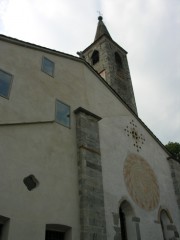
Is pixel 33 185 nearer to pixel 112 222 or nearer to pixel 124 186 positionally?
pixel 112 222

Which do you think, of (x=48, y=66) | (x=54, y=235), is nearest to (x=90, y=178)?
(x=54, y=235)

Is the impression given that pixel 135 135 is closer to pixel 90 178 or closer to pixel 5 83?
pixel 90 178

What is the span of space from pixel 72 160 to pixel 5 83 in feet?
11.2

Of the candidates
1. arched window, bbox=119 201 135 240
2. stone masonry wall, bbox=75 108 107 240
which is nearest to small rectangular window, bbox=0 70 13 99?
stone masonry wall, bbox=75 108 107 240

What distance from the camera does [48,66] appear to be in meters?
11.1

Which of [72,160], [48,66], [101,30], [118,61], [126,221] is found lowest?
[126,221]

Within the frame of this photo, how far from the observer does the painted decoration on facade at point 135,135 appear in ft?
43.5

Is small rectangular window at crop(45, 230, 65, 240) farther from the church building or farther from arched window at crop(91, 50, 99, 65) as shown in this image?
arched window at crop(91, 50, 99, 65)

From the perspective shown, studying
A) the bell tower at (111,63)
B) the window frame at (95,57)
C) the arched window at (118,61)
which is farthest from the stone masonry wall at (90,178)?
the arched window at (118,61)

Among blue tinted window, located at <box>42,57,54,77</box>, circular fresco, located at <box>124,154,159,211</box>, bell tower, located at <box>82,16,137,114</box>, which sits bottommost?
circular fresco, located at <box>124,154,159,211</box>

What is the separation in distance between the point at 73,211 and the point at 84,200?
478mm

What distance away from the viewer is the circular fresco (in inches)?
449

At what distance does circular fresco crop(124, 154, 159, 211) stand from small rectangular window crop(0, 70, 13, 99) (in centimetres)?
583

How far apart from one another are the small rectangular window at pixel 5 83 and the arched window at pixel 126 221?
6061 millimetres
